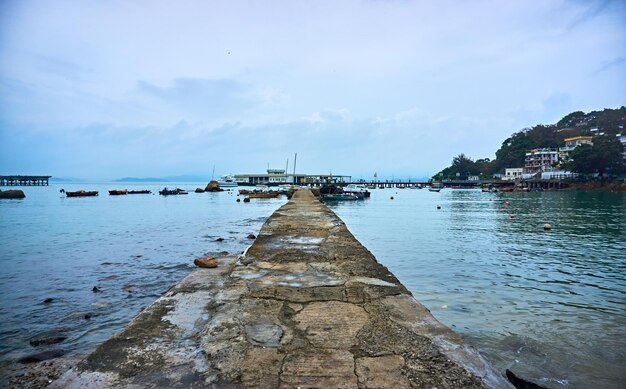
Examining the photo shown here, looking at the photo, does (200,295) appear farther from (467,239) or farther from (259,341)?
(467,239)

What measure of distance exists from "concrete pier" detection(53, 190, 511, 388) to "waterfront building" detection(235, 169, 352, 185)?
93998 mm

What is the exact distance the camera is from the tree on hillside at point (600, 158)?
2781 inches

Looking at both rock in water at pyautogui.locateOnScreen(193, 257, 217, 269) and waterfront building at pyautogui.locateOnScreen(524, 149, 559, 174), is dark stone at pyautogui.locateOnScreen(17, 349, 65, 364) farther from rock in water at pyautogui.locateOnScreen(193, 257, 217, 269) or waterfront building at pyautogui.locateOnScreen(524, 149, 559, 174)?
waterfront building at pyautogui.locateOnScreen(524, 149, 559, 174)

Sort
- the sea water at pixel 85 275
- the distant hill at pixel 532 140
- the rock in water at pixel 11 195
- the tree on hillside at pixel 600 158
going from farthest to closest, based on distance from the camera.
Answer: the distant hill at pixel 532 140 < the tree on hillside at pixel 600 158 < the rock in water at pixel 11 195 < the sea water at pixel 85 275

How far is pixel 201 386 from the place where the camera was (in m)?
2.18

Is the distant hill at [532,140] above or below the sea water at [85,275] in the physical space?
above

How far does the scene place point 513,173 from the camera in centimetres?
10219

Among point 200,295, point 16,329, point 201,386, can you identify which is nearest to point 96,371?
point 201,386

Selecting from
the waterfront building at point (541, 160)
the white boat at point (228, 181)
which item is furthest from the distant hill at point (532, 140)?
the white boat at point (228, 181)

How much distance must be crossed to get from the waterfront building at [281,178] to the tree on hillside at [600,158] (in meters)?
53.2

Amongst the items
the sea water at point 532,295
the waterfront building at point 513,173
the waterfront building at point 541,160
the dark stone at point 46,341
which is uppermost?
the waterfront building at point 541,160

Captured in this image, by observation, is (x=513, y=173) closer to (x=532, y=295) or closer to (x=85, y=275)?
(x=532, y=295)

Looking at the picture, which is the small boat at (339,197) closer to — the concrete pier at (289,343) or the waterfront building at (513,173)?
the concrete pier at (289,343)

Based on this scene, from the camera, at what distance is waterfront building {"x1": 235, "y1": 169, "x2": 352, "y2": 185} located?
107 meters
